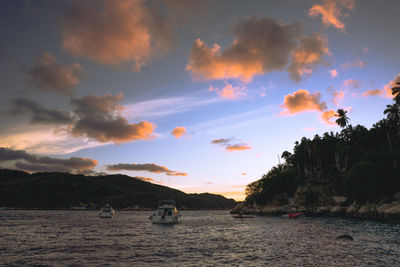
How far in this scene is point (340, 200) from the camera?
97188 millimetres

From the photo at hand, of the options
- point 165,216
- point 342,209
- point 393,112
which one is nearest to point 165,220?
point 165,216

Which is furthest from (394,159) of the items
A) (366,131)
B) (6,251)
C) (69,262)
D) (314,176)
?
(6,251)

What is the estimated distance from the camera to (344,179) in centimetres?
8556

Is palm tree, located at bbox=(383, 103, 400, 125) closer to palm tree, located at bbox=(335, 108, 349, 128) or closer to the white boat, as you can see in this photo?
palm tree, located at bbox=(335, 108, 349, 128)

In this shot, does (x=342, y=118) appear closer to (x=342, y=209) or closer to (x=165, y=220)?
(x=342, y=209)

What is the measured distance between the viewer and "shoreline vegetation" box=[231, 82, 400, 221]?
7244 cm

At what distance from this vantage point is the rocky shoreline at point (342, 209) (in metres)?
64.2

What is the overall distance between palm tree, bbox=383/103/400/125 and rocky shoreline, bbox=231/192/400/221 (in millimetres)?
33702

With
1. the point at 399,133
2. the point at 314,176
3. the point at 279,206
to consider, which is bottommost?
the point at 279,206

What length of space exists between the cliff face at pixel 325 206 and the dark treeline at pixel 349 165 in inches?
59.8

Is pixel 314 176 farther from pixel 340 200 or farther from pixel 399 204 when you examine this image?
pixel 399 204

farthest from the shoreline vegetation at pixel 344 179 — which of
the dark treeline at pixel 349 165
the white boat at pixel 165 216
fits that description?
the white boat at pixel 165 216

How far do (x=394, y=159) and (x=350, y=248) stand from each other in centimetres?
6217

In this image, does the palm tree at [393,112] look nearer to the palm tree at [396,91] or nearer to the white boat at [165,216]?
the palm tree at [396,91]
